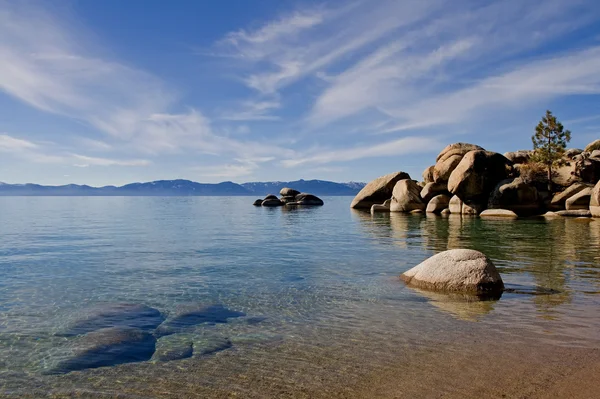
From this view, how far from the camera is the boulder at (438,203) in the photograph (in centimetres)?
4956

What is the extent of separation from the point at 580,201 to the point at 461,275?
36848 mm

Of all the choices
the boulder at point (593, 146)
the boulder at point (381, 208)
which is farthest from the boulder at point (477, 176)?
the boulder at point (593, 146)

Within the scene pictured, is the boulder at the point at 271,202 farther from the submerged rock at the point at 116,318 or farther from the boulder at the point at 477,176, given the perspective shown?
the submerged rock at the point at 116,318

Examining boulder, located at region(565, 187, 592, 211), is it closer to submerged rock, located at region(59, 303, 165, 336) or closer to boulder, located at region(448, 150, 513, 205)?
boulder, located at region(448, 150, 513, 205)

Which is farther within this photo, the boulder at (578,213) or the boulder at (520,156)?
the boulder at (520,156)

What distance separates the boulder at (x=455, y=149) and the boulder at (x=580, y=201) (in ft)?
38.5

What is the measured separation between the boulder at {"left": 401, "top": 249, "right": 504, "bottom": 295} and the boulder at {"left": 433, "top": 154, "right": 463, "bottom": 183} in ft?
128

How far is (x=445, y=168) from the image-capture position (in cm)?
4934

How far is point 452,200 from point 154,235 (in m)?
32.4

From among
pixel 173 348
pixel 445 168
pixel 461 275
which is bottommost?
pixel 173 348

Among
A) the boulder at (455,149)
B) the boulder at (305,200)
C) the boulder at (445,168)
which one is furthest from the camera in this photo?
the boulder at (305,200)

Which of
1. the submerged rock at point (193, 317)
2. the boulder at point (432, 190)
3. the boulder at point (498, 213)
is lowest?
the submerged rock at point (193, 317)

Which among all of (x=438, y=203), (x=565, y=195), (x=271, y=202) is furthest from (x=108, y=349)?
(x=271, y=202)

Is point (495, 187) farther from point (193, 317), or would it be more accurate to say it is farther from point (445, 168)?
point (193, 317)
